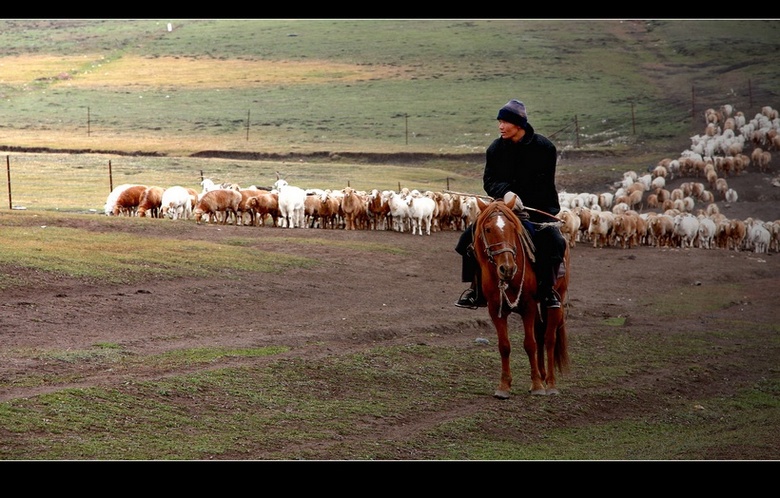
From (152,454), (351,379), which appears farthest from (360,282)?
(152,454)

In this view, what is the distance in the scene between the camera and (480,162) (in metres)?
49.6

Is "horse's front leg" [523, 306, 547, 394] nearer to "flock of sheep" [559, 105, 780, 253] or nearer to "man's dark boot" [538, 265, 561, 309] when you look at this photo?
"man's dark boot" [538, 265, 561, 309]

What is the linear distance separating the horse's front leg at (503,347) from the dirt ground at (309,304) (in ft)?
9.31

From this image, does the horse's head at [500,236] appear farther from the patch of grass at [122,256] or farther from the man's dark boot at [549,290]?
the patch of grass at [122,256]

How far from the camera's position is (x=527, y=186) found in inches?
460

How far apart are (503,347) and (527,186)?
167 centimetres

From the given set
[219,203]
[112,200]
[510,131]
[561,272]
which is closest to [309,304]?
[561,272]

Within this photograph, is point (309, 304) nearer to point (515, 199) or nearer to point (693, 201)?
point (515, 199)

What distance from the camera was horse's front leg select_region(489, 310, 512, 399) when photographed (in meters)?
11.4

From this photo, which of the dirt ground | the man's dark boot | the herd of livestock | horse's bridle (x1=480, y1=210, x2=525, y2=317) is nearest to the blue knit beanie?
horse's bridle (x1=480, y1=210, x2=525, y2=317)

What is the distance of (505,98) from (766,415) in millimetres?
49154

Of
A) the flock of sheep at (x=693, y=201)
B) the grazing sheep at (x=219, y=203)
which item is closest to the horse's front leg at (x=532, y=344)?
the grazing sheep at (x=219, y=203)

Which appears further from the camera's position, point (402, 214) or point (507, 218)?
point (402, 214)

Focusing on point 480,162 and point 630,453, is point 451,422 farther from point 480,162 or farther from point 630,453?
point 480,162
